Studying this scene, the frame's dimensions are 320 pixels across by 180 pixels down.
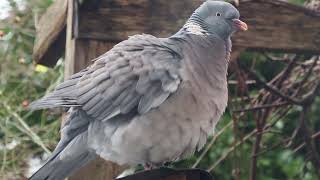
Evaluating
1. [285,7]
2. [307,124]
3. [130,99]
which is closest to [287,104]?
[307,124]

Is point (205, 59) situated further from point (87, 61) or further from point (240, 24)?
point (87, 61)

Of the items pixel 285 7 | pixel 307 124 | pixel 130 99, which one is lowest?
pixel 307 124

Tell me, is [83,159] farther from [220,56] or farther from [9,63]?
[9,63]

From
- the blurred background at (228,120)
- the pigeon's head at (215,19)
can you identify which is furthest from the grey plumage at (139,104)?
the blurred background at (228,120)

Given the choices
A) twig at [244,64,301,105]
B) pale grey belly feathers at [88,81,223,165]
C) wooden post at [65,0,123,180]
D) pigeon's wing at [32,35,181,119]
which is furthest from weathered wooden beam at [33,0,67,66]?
twig at [244,64,301,105]

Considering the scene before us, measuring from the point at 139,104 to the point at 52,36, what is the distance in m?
0.70

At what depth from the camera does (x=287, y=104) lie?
333cm

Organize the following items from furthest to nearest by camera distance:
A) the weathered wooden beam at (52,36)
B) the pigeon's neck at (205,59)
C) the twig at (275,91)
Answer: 1. the twig at (275,91)
2. the weathered wooden beam at (52,36)
3. the pigeon's neck at (205,59)

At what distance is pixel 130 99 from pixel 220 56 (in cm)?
37

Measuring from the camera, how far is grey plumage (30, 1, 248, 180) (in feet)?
7.81

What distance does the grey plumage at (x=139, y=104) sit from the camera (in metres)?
2.38

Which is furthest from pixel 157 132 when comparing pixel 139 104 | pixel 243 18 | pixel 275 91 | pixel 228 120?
pixel 228 120

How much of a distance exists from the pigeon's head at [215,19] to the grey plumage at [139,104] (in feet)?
0.37

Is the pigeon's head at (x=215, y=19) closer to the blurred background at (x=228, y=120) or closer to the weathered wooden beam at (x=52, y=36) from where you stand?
the weathered wooden beam at (x=52, y=36)
